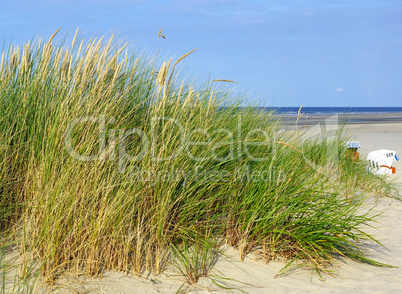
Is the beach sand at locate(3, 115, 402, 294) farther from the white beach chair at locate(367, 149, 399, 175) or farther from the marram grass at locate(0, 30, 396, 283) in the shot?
the white beach chair at locate(367, 149, 399, 175)

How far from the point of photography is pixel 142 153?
272 centimetres

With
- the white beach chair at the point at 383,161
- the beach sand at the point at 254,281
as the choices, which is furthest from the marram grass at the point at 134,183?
the white beach chair at the point at 383,161

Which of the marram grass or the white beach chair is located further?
the white beach chair

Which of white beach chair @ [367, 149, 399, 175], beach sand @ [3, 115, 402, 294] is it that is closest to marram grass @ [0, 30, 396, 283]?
beach sand @ [3, 115, 402, 294]

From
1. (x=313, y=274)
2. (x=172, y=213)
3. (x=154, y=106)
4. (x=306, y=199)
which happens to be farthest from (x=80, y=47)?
(x=313, y=274)

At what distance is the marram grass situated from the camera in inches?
97.2

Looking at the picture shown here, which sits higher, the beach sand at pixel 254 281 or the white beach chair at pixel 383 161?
the white beach chair at pixel 383 161

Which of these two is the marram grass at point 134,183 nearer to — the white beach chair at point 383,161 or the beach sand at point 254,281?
the beach sand at point 254,281

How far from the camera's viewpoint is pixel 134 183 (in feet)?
8.44

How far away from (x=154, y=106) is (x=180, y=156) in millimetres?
553

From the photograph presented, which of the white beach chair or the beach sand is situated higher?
the white beach chair

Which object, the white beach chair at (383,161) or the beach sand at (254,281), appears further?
the white beach chair at (383,161)

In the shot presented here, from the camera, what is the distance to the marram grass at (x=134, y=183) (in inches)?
97.2

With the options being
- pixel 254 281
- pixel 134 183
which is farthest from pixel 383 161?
pixel 134 183
